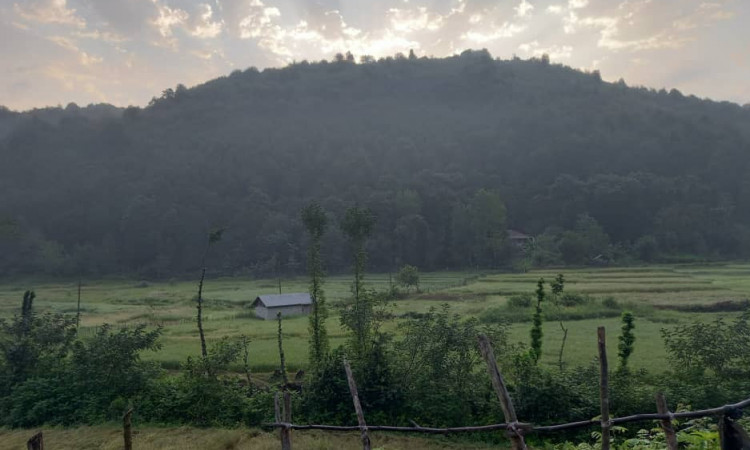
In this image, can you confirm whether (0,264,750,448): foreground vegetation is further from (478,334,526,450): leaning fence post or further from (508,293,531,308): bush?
(508,293,531,308): bush

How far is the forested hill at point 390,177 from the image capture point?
66.6 metres

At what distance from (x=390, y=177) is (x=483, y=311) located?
61007 millimetres

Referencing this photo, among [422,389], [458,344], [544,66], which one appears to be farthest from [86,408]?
[544,66]

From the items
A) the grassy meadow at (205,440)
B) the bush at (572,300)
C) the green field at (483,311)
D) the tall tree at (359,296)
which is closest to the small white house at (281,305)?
the green field at (483,311)

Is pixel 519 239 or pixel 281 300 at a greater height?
pixel 519 239

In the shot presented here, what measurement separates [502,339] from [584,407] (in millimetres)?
2365

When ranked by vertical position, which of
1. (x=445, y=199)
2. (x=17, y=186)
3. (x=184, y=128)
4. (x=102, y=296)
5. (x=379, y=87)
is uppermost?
(x=379, y=87)

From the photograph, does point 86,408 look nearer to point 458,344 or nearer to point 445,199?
point 458,344

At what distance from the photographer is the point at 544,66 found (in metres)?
142

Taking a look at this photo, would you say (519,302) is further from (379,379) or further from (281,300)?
(379,379)

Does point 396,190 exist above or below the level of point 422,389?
above

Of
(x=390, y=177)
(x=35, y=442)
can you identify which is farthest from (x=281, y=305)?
(x=390, y=177)

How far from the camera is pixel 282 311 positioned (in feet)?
99.4

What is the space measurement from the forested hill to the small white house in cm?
3245
